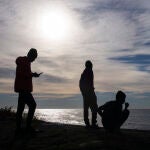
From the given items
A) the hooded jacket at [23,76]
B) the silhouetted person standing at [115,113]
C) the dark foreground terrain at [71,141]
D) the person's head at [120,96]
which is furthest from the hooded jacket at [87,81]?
the hooded jacket at [23,76]

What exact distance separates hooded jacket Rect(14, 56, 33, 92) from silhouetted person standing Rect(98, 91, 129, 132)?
258 centimetres

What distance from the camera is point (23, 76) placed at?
11898 mm

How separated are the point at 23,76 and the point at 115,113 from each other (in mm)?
3084

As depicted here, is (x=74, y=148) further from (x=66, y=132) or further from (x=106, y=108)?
(x=106, y=108)

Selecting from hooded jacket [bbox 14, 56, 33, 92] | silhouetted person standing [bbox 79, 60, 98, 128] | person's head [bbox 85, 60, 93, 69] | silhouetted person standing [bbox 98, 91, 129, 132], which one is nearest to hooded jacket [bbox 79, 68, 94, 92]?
silhouetted person standing [bbox 79, 60, 98, 128]

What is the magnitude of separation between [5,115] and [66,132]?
7601 mm

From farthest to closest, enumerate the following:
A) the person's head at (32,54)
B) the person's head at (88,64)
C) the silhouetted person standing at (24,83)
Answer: the person's head at (88,64) → the person's head at (32,54) → the silhouetted person standing at (24,83)

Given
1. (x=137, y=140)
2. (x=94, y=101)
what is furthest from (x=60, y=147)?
(x=94, y=101)

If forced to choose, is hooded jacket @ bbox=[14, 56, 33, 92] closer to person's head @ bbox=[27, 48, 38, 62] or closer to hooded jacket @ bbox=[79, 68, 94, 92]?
person's head @ bbox=[27, 48, 38, 62]

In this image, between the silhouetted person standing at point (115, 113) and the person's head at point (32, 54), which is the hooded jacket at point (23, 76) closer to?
the person's head at point (32, 54)

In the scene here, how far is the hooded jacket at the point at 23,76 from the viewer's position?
468 inches

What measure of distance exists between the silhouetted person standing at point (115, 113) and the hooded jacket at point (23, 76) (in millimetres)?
2578

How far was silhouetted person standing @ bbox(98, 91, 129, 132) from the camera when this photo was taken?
1259 cm

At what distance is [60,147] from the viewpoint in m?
10.3
